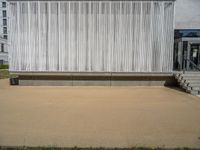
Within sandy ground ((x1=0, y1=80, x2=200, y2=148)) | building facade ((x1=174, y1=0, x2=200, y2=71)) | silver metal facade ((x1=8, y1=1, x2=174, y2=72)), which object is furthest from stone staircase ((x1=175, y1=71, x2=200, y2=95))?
building facade ((x1=174, y1=0, x2=200, y2=71))

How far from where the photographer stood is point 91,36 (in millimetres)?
12766

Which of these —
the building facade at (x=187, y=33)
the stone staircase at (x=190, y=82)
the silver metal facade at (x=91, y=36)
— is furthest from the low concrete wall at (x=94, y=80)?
the building facade at (x=187, y=33)

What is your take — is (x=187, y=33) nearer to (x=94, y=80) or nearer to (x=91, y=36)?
(x=91, y=36)

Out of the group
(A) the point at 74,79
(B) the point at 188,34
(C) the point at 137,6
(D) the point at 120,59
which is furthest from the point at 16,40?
(B) the point at 188,34

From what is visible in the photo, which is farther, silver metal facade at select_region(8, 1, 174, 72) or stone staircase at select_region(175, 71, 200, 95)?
silver metal facade at select_region(8, 1, 174, 72)

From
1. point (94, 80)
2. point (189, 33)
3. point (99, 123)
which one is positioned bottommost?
point (99, 123)

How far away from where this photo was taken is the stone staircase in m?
10.8

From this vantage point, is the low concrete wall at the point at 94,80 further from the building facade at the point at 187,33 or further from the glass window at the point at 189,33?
the glass window at the point at 189,33

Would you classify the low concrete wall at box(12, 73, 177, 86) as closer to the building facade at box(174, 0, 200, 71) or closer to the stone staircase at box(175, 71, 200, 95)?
the stone staircase at box(175, 71, 200, 95)

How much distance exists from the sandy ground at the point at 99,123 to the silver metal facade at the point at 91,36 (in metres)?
4.55

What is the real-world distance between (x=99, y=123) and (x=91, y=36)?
26.6 feet

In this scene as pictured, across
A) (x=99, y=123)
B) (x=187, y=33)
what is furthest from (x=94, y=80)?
(x=187, y=33)

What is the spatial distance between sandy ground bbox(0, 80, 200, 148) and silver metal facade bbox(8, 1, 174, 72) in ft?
14.9

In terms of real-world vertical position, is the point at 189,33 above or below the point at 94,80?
above
